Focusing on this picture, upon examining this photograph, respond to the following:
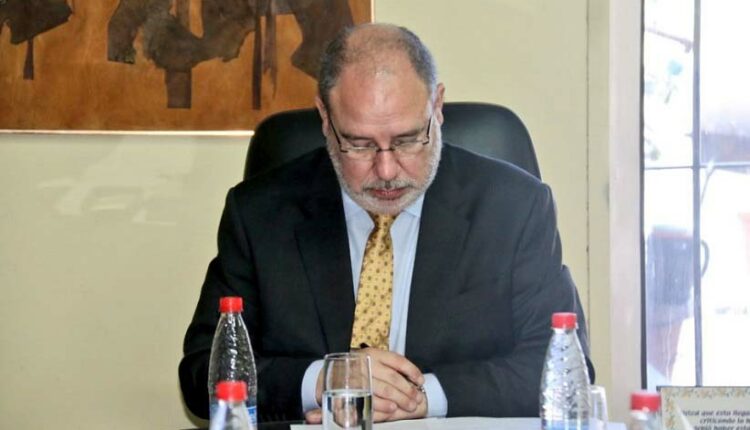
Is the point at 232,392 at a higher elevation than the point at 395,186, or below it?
below

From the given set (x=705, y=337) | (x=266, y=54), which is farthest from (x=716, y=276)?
(x=266, y=54)

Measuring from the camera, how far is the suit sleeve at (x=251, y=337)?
206 cm

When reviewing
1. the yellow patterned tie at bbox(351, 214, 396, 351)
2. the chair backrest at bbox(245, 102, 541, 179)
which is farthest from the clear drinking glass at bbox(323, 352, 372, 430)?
the chair backrest at bbox(245, 102, 541, 179)

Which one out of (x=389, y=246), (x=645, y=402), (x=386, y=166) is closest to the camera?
(x=645, y=402)

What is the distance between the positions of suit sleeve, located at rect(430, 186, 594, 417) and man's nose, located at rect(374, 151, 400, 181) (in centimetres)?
32

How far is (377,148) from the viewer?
2236 mm

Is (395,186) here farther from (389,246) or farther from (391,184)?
(389,246)

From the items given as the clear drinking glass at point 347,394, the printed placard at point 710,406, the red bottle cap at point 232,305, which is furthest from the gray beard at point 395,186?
the printed placard at point 710,406

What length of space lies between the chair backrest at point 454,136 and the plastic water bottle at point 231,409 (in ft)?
4.23

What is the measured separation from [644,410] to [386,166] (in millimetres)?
923

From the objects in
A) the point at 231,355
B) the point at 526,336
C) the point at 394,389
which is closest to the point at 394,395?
the point at 394,389

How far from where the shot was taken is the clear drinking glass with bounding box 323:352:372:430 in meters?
1.57

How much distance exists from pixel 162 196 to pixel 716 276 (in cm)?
174

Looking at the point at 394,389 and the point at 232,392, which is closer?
the point at 232,392
